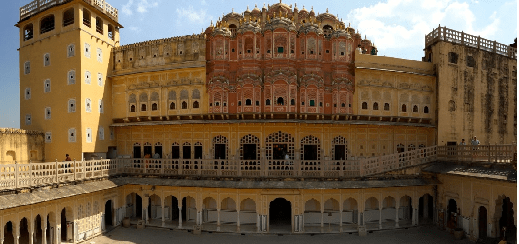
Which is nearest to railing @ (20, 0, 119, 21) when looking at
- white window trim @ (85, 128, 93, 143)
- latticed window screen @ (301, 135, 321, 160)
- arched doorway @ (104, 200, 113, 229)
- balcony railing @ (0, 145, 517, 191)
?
white window trim @ (85, 128, 93, 143)

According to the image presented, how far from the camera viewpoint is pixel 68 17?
23.6m

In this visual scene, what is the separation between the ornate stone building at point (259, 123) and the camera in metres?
18.1

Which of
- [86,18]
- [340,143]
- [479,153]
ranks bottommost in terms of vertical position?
[479,153]

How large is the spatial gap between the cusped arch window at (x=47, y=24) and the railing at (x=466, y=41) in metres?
28.2

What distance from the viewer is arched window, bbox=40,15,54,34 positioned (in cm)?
2331

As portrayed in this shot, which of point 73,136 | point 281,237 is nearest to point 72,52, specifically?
point 73,136

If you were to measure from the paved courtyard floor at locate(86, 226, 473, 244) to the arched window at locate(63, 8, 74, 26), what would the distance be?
15374 millimetres

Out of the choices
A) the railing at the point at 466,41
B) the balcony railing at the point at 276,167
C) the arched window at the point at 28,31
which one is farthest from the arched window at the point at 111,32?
the railing at the point at 466,41

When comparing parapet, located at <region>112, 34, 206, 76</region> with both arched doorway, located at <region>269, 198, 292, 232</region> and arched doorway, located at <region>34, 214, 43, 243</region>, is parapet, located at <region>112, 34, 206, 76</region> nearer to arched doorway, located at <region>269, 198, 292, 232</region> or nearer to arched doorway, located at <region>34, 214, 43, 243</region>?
arched doorway, located at <region>34, 214, 43, 243</region>

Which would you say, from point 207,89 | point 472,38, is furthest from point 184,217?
point 472,38

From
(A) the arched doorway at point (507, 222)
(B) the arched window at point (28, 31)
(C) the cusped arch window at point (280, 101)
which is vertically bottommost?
(A) the arched doorway at point (507, 222)

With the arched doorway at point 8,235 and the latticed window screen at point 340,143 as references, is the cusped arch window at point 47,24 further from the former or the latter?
Result: the latticed window screen at point 340,143

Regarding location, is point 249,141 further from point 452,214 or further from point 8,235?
point 8,235

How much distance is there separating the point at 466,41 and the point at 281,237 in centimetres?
1920
